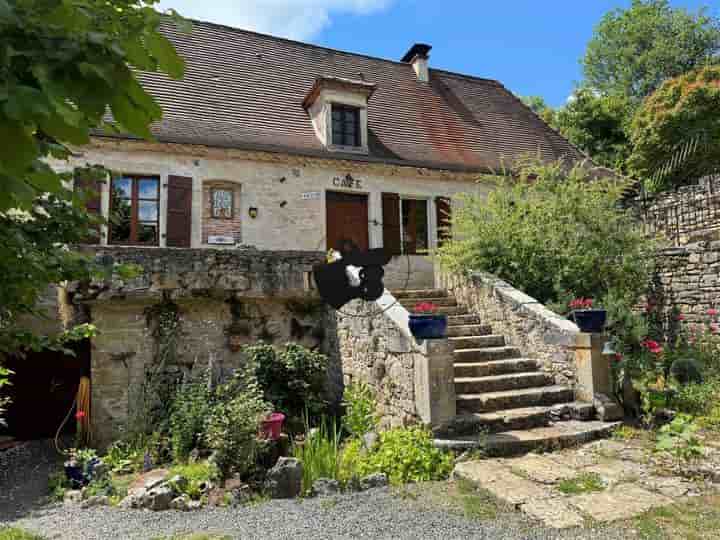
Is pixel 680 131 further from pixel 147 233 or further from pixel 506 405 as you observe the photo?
pixel 147 233

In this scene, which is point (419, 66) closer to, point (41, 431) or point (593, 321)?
point (593, 321)

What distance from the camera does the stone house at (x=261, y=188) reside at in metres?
7.12

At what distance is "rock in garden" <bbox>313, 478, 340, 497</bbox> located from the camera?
170 inches

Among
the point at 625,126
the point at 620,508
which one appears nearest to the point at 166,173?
the point at 620,508

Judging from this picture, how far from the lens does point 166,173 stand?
9750 millimetres

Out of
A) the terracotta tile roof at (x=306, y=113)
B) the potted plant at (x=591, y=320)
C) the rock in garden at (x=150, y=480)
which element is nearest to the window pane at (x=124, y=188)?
the terracotta tile roof at (x=306, y=113)

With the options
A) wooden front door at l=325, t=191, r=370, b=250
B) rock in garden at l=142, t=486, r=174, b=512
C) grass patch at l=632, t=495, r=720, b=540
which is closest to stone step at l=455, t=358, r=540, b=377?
grass patch at l=632, t=495, r=720, b=540

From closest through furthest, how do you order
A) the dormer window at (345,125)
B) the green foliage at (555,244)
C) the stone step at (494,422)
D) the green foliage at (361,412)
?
the stone step at (494,422)
the green foliage at (361,412)
the green foliage at (555,244)
the dormer window at (345,125)

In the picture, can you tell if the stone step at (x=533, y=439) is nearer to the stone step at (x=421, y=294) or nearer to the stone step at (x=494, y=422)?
the stone step at (x=494, y=422)

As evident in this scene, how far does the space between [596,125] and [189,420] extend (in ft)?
68.3

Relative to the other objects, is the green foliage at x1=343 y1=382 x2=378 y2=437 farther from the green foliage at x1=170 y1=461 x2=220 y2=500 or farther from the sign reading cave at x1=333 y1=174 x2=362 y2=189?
the sign reading cave at x1=333 y1=174 x2=362 y2=189

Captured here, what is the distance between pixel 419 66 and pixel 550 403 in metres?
11.9

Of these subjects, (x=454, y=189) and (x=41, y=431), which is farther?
(x=454, y=189)

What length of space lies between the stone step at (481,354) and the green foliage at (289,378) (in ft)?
6.26
